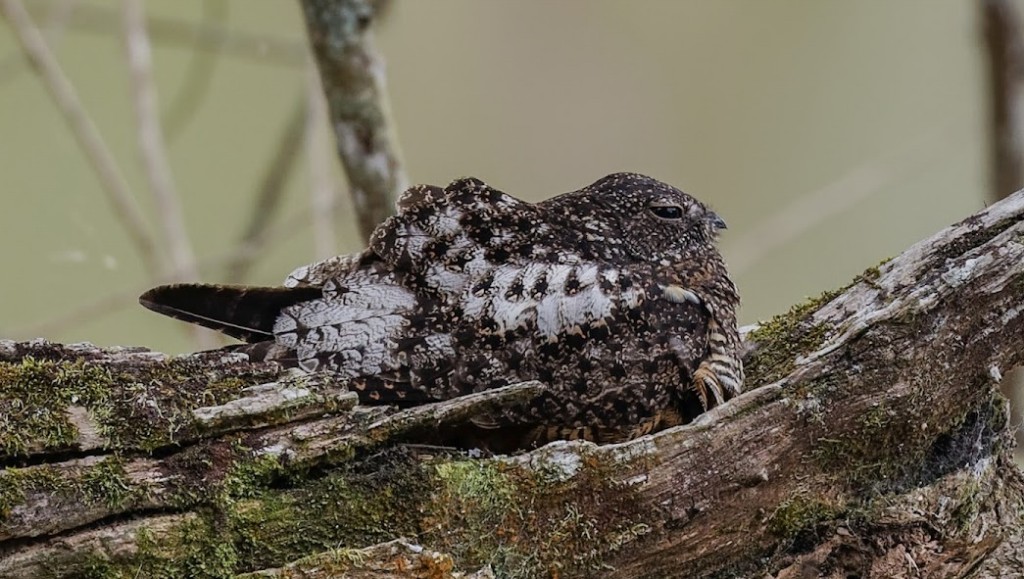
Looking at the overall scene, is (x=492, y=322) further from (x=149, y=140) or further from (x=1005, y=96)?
(x=1005, y=96)

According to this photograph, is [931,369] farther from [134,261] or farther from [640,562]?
[134,261]

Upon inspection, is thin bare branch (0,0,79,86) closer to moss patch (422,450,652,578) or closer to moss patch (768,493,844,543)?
moss patch (422,450,652,578)

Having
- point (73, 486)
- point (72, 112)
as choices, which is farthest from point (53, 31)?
point (73, 486)

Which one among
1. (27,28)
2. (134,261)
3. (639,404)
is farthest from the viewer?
(134,261)

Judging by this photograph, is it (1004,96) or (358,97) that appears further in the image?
(1004,96)

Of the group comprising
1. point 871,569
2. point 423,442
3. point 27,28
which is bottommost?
point 871,569

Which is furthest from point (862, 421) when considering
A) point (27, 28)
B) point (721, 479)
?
point (27, 28)

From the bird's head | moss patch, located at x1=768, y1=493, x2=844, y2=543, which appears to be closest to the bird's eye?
the bird's head
